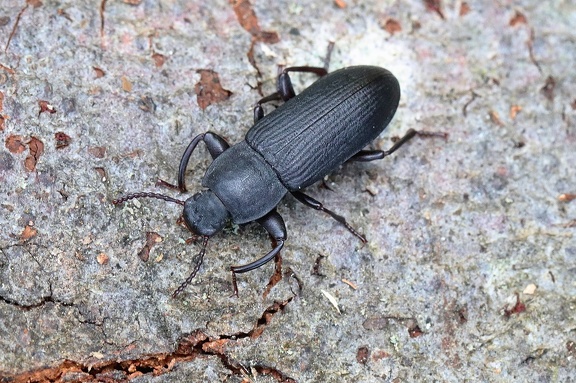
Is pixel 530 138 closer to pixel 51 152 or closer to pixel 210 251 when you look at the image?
pixel 210 251

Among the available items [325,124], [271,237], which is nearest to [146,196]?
[271,237]

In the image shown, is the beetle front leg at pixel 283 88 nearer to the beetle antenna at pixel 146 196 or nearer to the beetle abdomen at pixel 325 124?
the beetle abdomen at pixel 325 124

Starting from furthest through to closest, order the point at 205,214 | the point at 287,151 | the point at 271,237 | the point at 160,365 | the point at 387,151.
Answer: the point at 387,151
the point at 287,151
the point at 271,237
the point at 205,214
the point at 160,365

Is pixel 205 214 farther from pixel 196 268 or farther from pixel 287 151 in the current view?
pixel 287 151

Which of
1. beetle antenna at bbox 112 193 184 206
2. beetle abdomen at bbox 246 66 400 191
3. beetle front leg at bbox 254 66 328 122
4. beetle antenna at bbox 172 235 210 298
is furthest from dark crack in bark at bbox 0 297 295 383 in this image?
beetle front leg at bbox 254 66 328 122

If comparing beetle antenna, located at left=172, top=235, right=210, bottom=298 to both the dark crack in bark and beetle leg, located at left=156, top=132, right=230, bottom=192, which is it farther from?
beetle leg, located at left=156, top=132, right=230, bottom=192

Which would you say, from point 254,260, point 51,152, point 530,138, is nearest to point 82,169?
point 51,152

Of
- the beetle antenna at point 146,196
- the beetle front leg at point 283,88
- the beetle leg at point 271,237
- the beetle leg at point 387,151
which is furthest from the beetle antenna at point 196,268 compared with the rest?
the beetle leg at point 387,151
